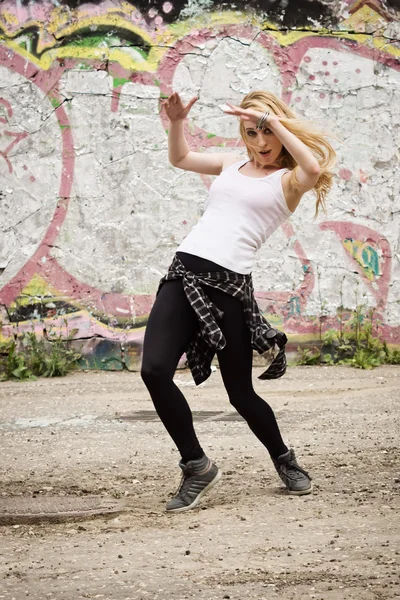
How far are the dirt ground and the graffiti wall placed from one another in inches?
43.4

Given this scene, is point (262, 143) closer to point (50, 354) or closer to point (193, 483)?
point (193, 483)

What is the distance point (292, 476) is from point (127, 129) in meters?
4.48

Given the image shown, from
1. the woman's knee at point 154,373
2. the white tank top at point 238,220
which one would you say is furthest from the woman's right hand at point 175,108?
the woman's knee at point 154,373

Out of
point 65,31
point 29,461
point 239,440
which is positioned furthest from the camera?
point 65,31

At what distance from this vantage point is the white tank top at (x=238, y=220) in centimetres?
399

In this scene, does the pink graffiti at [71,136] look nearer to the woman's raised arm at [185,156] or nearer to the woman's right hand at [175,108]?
the woman's raised arm at [185,156]

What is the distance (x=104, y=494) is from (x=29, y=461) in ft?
2.84

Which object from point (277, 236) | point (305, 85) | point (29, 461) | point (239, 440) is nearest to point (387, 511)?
point (239, 440)

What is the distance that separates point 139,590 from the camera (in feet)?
9.59

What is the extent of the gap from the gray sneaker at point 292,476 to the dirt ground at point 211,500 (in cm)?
5

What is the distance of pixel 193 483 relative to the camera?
13.2ft

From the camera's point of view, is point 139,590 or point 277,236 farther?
point 277,236

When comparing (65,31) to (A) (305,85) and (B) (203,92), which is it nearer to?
(B) (203,92)

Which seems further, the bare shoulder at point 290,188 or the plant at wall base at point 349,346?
the plant at wall base at point 349,346
